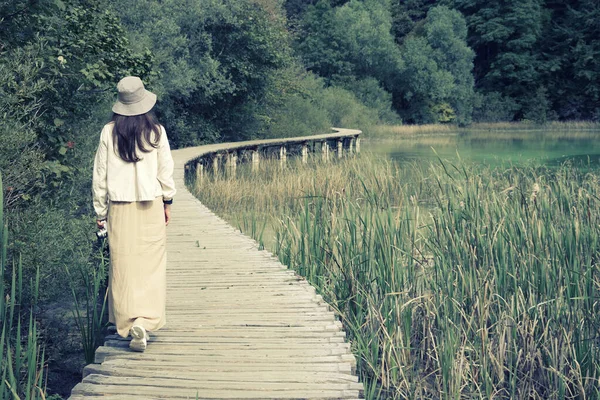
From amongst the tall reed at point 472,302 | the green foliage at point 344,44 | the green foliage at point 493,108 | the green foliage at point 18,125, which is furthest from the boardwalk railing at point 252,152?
the green foliage at point 493,108

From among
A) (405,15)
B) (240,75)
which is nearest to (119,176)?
(240,75)

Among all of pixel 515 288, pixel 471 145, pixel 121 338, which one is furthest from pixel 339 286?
pixel 471 145

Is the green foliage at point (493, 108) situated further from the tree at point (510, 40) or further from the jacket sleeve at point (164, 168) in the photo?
the jacket sleeve at point (164, 168)

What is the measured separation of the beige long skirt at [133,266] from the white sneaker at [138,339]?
96mm

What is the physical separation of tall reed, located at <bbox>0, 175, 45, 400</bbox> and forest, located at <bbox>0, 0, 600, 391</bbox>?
185 mm

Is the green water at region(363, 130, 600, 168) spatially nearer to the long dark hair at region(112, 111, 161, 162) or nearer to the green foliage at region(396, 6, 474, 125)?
the green foliage at region(396, 6, 474, 125)

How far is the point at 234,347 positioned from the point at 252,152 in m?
15.7

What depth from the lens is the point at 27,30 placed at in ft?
21.2

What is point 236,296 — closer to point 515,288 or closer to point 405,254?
point 405,254

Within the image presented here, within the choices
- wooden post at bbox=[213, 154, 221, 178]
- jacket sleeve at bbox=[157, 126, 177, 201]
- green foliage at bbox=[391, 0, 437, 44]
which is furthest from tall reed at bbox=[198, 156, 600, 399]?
green foliage at bbox=[391, 0, 437, 44]

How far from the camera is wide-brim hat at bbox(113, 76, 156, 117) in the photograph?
12.8 feet

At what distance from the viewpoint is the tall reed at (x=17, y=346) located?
324cm

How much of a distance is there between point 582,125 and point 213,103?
27.9 meters

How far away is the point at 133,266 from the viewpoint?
3.98 meters
